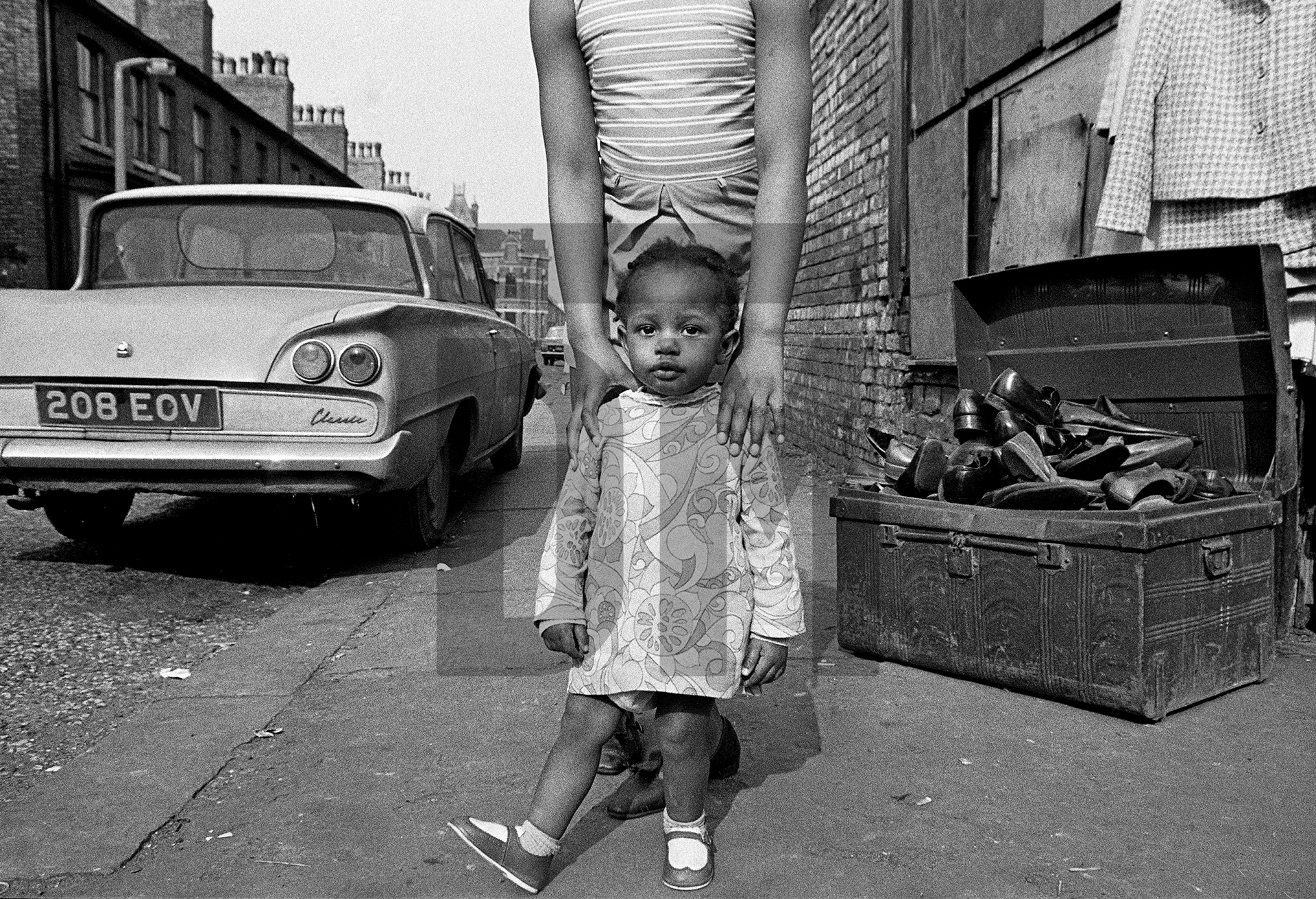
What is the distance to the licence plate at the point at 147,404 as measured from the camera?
4.35 metres

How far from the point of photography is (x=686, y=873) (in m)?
2.02

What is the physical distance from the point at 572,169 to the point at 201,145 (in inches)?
1205

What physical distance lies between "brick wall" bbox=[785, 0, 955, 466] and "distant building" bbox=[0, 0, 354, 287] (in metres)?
15.8

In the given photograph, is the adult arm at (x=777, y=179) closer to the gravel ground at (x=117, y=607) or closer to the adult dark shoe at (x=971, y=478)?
the adult dark shoe at (x=971, y=478)

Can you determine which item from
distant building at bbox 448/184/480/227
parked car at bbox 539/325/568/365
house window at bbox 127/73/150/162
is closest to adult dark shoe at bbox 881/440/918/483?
house window at bbox 127/73/150/162

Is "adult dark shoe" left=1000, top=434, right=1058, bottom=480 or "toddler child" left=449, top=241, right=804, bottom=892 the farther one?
"adult dark shoe" left=1000, top=434, right=1058, bottom=480

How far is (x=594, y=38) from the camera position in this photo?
2197 mm

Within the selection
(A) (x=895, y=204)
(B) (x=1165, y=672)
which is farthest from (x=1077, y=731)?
(A) (x=895, y=204)

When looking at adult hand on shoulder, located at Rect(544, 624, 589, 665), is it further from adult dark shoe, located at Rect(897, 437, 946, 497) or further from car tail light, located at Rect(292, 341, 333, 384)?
car tail light, located at Rect(292, 341, 333, 384)

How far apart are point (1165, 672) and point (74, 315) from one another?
4.31m

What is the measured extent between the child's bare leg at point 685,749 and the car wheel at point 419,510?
3.13m

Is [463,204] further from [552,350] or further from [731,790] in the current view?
[731,790]

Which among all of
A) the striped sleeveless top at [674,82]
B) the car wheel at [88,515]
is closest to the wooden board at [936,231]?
the striped sleeveless top at [674,82]

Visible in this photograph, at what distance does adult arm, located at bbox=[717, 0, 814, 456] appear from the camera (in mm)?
2066
